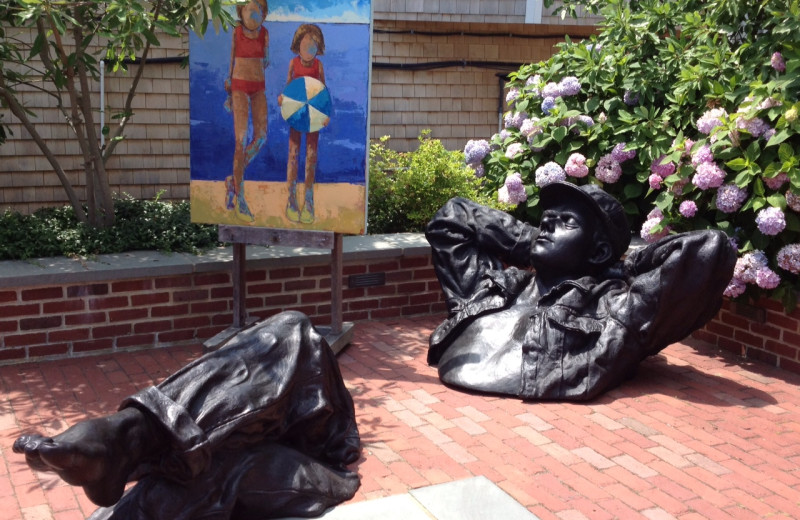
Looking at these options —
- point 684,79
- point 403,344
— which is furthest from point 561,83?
point 403,344

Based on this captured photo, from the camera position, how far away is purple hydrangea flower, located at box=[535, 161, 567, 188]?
6.30 meters

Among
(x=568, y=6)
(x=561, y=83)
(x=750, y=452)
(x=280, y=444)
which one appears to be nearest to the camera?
(x=280, y=444)

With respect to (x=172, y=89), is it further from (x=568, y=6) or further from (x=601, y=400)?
(x=601, y=400)

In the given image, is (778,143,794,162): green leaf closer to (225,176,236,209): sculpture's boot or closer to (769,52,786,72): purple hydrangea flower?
(769,52,786,72): purple hydrangea flower

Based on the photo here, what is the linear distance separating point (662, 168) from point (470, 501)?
3.19 meters

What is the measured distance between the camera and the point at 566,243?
482 cm

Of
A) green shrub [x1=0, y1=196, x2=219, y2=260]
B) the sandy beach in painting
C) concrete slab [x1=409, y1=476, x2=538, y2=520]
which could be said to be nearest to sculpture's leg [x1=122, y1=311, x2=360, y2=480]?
concrete slab [x1=409, y1=476, x2=538, y2=520]

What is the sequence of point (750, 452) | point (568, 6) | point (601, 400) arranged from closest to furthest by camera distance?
point (750, 452) → point (601, 400) → point (568, 6)

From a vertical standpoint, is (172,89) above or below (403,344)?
above

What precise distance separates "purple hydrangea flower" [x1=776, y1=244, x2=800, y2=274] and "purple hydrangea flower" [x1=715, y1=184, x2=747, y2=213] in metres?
0.38

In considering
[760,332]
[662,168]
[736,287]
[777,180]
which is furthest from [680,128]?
[760,332]

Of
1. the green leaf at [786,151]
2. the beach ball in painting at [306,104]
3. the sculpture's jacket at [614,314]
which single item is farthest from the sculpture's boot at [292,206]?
the green leaf at [786,151]

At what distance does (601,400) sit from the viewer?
4598mm

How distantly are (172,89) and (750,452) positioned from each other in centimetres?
622
